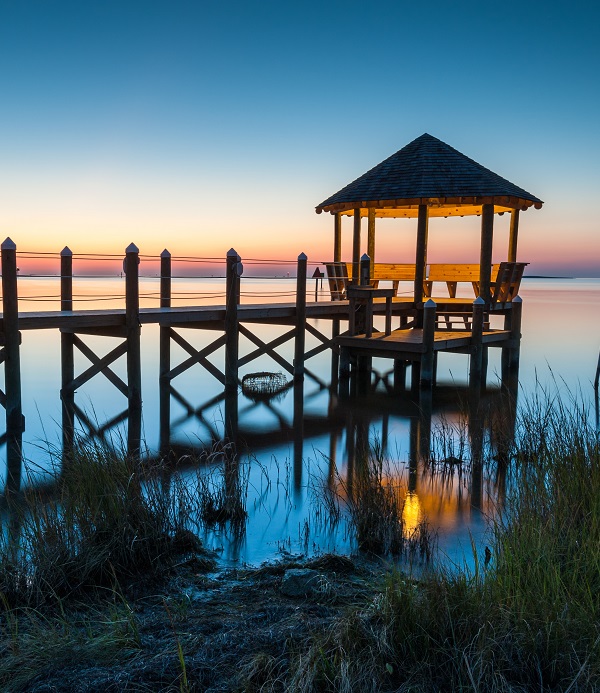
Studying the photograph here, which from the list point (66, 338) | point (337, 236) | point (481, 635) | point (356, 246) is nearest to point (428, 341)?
point (356, 246)

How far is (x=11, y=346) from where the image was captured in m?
8.88

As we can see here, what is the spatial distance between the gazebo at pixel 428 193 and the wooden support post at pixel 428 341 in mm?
3194

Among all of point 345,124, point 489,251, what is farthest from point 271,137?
point 489,251

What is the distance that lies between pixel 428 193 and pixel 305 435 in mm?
6956

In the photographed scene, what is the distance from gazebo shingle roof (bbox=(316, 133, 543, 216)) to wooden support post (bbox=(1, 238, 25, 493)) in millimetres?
8453

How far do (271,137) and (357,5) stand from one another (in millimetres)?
7104

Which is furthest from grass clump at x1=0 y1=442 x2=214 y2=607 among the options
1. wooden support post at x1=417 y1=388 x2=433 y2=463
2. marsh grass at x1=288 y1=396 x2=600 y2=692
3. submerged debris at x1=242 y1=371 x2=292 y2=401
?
submerged debris at x1=242 y1=371 x2=292 y2=401

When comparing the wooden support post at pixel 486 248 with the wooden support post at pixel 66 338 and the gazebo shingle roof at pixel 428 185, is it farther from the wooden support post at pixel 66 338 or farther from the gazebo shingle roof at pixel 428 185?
the wooden support post at pixel 66 338

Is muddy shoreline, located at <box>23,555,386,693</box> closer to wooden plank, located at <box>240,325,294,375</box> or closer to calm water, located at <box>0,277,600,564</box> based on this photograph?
calm water, located at <box>0,277,600,564</box>

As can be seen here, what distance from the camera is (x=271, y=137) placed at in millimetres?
22188

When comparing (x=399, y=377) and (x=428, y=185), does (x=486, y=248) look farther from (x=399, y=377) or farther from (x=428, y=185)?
(x=399, y=377)

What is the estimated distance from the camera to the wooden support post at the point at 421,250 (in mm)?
15375

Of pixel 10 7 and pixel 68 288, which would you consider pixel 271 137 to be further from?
pixel 68 288

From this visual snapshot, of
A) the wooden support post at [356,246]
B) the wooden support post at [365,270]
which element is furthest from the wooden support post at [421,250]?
the wooden support post at [365,270]
